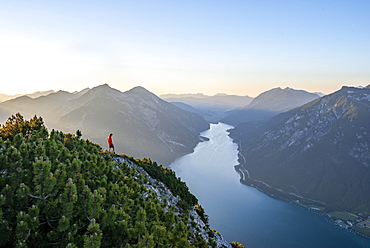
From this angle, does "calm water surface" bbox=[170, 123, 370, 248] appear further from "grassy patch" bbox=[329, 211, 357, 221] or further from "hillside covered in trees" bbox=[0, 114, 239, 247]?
"hillside covered in trees" bbox=[0, 114, 239, 247]

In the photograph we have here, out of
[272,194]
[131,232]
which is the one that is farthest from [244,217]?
[131,232]

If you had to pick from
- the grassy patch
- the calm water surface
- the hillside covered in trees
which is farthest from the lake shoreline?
the hillside covered in trees

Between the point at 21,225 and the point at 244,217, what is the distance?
13506cm

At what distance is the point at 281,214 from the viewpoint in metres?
138

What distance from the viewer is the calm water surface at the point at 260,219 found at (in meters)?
111

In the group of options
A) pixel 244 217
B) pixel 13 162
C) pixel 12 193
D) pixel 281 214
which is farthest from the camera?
pixel 281 214

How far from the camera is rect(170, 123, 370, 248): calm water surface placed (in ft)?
364

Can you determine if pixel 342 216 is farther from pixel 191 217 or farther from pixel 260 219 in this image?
pixel 191 217

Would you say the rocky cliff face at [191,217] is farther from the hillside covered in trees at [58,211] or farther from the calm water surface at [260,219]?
the calm water surface at [260,219]

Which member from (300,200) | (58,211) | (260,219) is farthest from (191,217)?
(300,200)

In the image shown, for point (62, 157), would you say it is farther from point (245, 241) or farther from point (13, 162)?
point (245, 241)

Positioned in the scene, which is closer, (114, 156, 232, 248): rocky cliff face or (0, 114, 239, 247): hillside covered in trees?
(0, 114, 239, 247): hillside covered in trees

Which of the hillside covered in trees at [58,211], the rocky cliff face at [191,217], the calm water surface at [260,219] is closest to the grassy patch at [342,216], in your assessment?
the calm water surface at [260,219]

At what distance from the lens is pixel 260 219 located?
127 meters
